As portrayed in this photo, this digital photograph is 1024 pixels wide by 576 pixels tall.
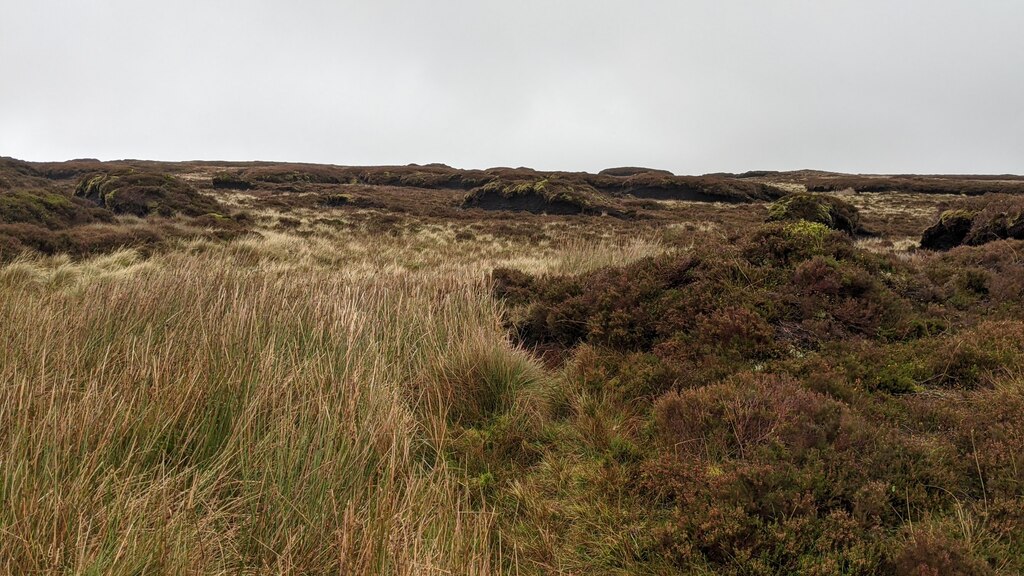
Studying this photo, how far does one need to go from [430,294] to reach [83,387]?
3287mm

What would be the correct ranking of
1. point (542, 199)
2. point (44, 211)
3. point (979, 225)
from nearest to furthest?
point (979, 225)
point (44, 211)
point (542, 199)

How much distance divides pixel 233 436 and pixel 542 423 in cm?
207

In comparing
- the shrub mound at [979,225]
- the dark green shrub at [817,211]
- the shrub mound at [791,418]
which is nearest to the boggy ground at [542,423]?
the shrub mound at [791,418]

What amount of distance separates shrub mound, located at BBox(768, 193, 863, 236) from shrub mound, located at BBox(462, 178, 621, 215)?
10.5 meters

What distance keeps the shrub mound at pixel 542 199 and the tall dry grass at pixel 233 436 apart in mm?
23665

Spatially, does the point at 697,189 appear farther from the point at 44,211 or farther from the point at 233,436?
the point at 233,436

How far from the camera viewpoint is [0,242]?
9.16 meters

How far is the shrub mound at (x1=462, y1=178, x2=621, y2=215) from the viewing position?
27.5m

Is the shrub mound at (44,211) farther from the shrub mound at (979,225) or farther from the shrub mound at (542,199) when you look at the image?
the shrub mound at (979,225)

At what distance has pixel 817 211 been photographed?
52.4 feet

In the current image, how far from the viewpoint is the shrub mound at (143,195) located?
18.9 meters

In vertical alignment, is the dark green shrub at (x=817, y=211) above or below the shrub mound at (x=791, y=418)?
above

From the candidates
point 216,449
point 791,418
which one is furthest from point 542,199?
point 216,449

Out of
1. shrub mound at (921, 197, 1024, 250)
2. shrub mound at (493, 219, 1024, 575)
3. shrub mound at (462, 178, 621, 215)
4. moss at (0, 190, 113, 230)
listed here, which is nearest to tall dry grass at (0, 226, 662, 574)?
shrub mound at (493, 219, 1024, 575)
